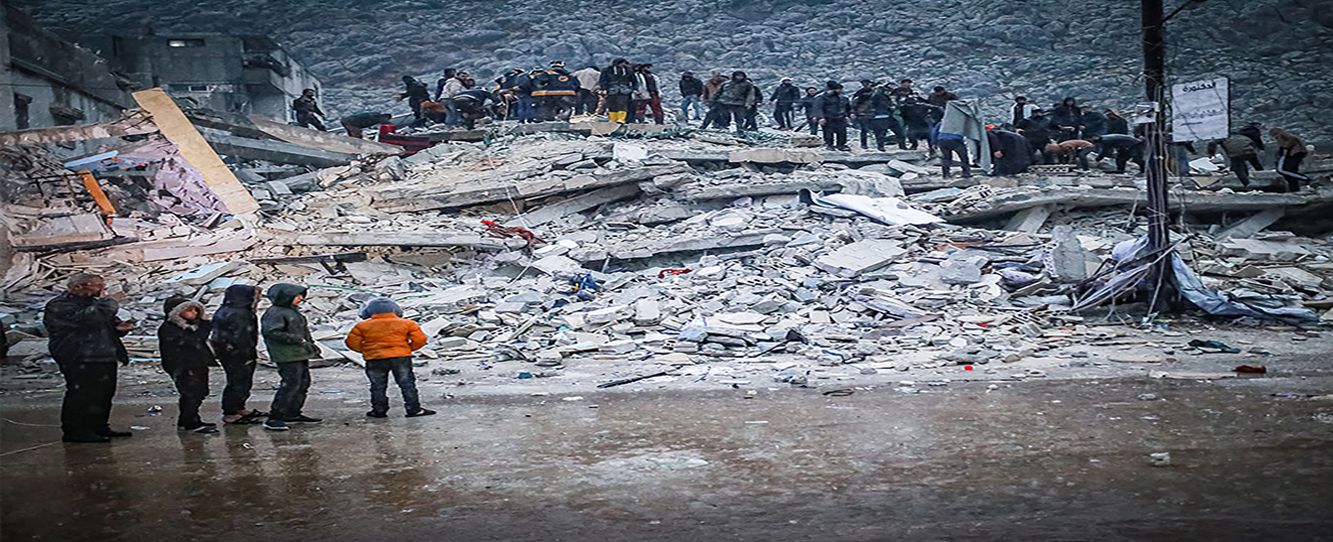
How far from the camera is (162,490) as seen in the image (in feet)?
13.1

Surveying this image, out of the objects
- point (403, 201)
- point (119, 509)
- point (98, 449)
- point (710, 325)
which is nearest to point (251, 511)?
point (119, 509)

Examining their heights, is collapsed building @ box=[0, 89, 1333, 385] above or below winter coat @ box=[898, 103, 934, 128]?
below

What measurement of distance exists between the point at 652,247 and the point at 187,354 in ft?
20.8

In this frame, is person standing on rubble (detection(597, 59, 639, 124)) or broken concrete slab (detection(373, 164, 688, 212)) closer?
broken concrete slab (detection(373, 164, 688, 212))

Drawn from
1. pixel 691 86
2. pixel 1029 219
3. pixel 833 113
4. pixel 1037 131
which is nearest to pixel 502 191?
pixel 833 113

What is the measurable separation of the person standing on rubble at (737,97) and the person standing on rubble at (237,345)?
12062 mm

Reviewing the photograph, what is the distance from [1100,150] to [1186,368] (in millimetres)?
9615

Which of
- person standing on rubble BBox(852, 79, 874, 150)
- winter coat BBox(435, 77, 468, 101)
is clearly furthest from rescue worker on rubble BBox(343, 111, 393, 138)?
person standing on rubble BBox(852, 79, 874, 150)

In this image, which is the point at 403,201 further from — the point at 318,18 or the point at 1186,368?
the point at 318,18

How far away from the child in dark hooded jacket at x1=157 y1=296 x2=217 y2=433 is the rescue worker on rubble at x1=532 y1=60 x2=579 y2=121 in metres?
11.5

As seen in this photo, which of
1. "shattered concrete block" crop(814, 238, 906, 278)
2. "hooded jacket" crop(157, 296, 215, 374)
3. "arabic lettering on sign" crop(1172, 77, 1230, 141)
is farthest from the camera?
"shattered concrete block" crop(814, 238, 906, 278)

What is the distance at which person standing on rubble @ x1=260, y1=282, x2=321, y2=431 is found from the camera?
534 centimetres

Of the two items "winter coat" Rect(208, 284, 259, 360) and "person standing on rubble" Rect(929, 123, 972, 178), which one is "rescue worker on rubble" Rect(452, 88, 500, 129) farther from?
"winter coat" Rect(208, 284, 259, 360)

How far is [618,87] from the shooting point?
52.4 ft
